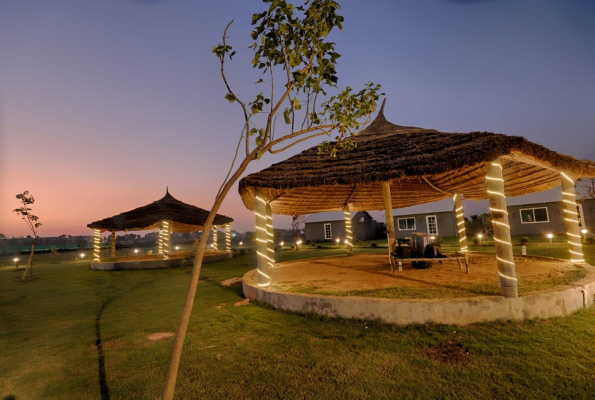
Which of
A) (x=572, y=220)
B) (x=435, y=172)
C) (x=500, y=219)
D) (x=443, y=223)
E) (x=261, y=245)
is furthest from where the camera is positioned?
(x=443, y=223)

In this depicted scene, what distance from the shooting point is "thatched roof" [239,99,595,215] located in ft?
17.5

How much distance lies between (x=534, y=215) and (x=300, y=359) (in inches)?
1054

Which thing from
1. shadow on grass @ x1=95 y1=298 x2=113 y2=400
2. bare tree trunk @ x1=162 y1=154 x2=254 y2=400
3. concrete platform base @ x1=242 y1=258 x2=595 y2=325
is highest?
bare tree trunk @ x1=162 y1=154 x2=254 y2=400

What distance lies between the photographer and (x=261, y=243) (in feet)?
24.2

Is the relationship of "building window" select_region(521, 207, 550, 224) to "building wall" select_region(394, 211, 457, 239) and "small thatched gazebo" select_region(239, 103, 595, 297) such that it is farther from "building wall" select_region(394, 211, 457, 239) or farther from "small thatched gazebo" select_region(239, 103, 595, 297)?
"small thatched gazebo" select_region(239, 103, 595, 297)

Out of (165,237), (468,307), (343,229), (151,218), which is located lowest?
(468,307)

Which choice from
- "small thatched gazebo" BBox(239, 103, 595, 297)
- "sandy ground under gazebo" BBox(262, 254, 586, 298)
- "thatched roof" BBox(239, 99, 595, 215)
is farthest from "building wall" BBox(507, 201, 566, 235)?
"sandy ground under gazebo" BBox(262, 254, 586, 298)

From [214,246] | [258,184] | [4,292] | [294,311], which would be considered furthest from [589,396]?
[214,246]

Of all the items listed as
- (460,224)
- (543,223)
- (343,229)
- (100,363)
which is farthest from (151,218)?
(543,223)

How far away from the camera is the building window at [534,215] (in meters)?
21.9

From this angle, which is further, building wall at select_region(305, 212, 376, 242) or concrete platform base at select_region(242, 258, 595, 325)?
building wall at select_region(305, 212, 376, 242)

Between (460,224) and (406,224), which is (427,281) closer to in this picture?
(460,224)

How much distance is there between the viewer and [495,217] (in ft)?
17.1

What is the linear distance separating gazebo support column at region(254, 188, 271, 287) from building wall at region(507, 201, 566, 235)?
80.1ft
